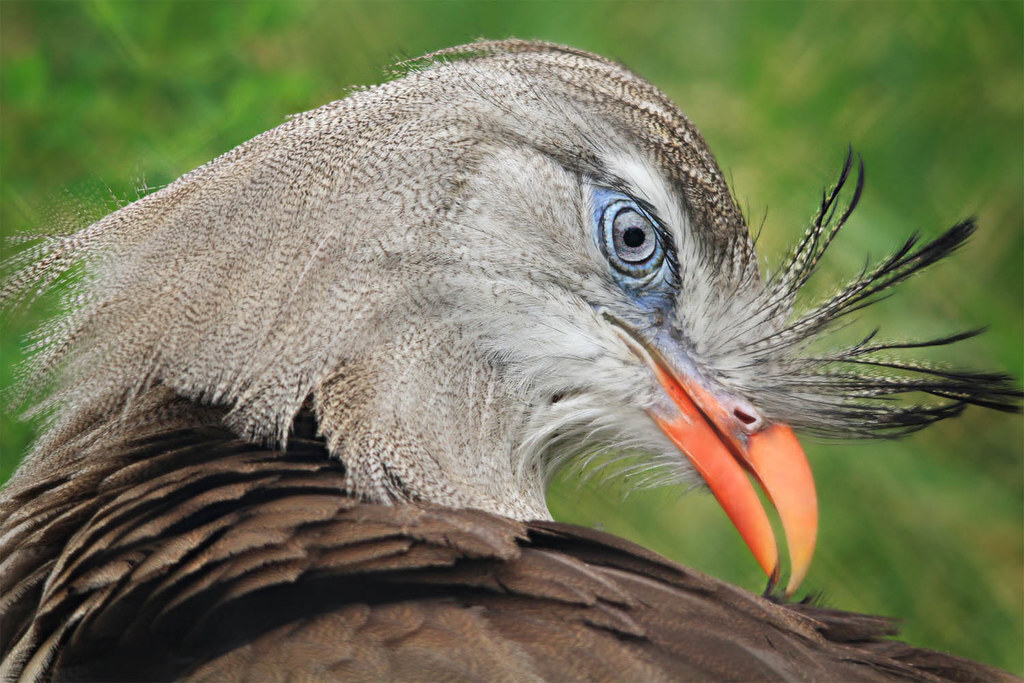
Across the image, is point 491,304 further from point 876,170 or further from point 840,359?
point 876,170

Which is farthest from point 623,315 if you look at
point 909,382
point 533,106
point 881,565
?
point 881,565

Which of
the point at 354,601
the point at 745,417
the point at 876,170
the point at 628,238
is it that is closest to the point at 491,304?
the point at 628,238

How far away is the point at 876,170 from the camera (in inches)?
129

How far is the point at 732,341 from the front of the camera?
1.76m

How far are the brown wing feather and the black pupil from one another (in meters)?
0.51

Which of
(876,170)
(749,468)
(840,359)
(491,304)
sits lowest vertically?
(749,468)

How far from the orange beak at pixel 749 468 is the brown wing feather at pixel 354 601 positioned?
0.20m

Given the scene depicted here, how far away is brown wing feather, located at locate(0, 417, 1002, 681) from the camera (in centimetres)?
121

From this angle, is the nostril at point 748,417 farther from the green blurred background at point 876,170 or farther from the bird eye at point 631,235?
the green blurred background at point 876,170

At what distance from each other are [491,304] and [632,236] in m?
0.25

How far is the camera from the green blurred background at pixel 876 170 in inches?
122

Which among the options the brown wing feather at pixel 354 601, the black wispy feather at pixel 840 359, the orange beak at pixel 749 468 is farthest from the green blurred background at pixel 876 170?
the brown wing feather at pixel 354 601

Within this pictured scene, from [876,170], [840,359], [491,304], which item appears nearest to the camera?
[491,304]

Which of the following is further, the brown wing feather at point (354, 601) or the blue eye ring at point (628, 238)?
the blue eye ring at point (628, 238)
